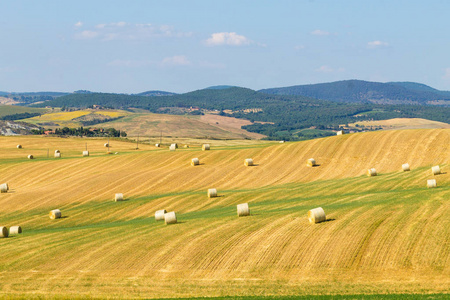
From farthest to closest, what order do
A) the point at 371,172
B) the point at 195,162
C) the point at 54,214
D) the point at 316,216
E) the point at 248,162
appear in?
the point at 195,162 → the point at 248,162 → the point at 371,172 → the point at 54,214 → the point at 316,216

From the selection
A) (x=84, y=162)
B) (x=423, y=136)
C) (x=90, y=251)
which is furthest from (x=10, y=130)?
(x=90, y=251)

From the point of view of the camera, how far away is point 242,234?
34.1 metres

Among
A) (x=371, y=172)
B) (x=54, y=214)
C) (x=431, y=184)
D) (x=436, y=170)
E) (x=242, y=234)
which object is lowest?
(x=54, y=214)

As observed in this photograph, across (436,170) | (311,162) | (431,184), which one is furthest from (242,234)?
(311,162)

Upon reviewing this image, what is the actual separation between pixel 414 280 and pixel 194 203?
27747 millimetres

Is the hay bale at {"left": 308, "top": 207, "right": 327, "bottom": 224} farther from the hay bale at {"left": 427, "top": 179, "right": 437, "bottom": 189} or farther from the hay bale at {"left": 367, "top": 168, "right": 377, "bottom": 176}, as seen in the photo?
the hay bale at {"left": 367, "top": 168, "right": 377, "bottom": 176}

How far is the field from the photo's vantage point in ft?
88.1

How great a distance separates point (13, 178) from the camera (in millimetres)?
73625

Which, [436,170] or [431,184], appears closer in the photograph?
[431,184]

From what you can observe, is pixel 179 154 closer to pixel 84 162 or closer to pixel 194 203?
pixel 84 162

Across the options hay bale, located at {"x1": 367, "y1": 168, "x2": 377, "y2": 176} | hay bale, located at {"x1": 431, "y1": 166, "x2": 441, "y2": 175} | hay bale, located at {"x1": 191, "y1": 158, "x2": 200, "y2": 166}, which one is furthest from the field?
hay bale, located at {"x1": 191, "y1": 158, "x2": 200, "y2": 166}

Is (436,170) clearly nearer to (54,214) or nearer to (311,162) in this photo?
(311,162)

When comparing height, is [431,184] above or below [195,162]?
above

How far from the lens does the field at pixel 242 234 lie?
26859 millimetres
